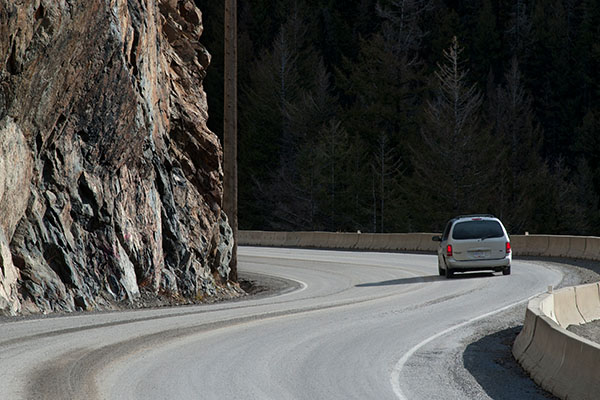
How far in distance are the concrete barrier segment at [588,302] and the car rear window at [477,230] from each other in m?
8.36

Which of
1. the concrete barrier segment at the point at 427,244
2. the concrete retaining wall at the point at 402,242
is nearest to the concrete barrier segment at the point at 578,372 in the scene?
the concrete retaining wall at the point at 402,242

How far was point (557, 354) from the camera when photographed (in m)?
10.1

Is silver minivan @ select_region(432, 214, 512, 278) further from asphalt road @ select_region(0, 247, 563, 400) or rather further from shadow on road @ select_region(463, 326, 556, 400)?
shadow on road @ select_region(463, 326, 556, 400)

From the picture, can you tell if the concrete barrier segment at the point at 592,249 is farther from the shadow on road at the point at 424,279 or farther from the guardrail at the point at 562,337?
the shadow on road at the point at 424,279

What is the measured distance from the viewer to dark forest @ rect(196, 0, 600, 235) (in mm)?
70438

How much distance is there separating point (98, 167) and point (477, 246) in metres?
10.4

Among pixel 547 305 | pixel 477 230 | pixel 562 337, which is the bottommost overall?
pixel 547 305

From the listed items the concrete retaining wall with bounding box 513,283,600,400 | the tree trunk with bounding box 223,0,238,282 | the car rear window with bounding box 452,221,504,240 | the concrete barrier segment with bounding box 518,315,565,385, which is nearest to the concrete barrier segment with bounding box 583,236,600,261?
the car rear window with bounding box 452,221,504,240

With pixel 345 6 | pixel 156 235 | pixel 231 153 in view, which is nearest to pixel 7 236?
pixel 156 235

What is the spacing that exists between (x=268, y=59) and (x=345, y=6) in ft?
66.8

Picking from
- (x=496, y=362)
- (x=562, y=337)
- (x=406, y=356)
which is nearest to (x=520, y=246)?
(x=496, y=362)

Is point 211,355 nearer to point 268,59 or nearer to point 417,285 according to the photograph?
point 417,285

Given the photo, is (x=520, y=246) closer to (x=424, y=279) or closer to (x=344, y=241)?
(x=424, y=279)

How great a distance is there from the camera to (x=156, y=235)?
2309 cm
